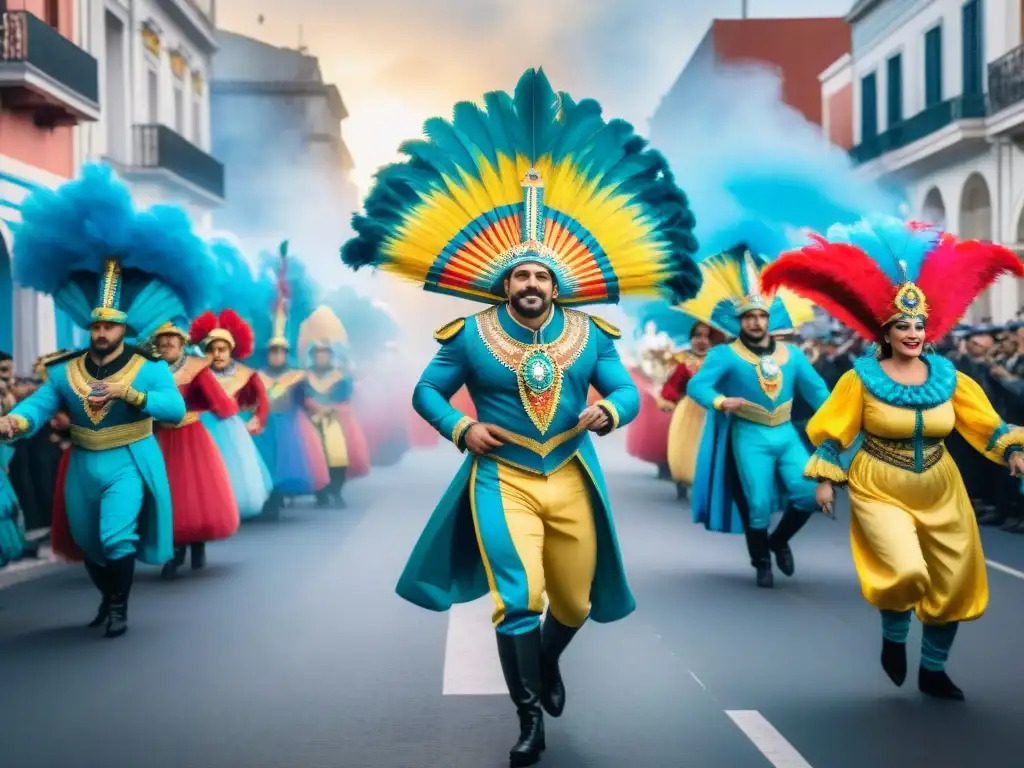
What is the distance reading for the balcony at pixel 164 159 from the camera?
3250 centimetres

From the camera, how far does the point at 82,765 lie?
6.29m

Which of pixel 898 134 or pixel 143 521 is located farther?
pixel 898 134

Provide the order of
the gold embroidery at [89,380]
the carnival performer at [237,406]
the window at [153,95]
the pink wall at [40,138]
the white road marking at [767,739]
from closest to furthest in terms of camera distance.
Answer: the white road marking at [767,739] → the gold embroidery at [89,380] → the carnival performer at [237,406] → the pink wall at [40,138] → the window at [153,95]

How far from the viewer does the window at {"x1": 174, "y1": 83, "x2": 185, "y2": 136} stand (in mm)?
38375

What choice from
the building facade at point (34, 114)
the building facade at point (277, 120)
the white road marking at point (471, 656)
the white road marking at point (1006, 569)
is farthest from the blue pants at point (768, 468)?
the building facade at point (277, 120)

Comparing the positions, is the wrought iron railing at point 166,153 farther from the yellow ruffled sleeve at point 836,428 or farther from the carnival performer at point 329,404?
the yellow ruffled sleeve at point 836,428

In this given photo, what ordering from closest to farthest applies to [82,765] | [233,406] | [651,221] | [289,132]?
[82,765]
[651,221]
[233,406]
[289,132]

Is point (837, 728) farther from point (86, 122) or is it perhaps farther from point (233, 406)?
point (86, 122)

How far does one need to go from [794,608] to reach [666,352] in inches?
562

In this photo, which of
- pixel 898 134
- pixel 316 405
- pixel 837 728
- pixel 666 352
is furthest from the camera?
pixel 898 134

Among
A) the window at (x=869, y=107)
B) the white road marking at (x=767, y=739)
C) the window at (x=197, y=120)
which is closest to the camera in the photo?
the white road marking at (x=767, y=739)

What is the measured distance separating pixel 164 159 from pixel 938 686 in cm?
2727

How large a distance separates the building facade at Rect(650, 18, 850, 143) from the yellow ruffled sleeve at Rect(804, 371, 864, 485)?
44751 millimetres

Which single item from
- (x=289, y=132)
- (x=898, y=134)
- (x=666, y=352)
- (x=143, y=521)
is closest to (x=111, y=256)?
(x=143, y=521)
